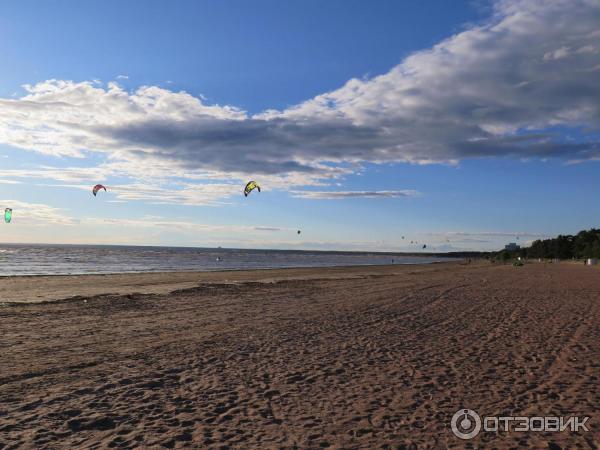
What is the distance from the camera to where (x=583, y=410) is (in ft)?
21.6

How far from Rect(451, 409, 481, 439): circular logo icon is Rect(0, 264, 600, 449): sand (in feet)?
0.41

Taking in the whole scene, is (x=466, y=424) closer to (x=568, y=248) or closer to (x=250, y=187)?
(x=250, y=187)

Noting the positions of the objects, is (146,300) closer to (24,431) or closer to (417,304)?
(417,304)

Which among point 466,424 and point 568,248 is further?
point 568,248

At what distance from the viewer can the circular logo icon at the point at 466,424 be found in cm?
581

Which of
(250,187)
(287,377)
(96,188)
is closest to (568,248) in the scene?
(250,187)

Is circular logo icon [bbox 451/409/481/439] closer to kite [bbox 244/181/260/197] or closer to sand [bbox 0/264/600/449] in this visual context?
sand [bbox 0/264/600/449]

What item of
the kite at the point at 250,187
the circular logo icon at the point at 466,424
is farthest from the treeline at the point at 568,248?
the circular logo icon at the point at 466,424

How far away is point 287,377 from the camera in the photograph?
8219 mm

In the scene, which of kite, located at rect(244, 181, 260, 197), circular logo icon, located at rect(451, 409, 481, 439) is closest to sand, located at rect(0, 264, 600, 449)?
circular logo icon, located at rect(451, 409, 481, 439)

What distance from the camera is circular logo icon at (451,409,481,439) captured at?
5.81 meters

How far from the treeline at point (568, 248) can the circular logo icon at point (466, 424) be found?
4375 inches

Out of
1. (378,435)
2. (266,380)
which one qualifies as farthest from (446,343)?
(378,435)

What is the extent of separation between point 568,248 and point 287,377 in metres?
166
